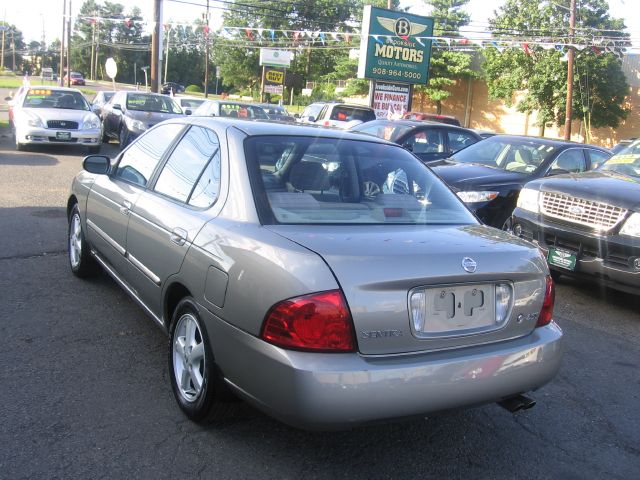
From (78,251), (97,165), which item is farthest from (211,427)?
(78,251)

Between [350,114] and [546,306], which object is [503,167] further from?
[350,114]

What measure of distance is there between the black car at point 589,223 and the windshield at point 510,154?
57.6 inches

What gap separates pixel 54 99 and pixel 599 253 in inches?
534

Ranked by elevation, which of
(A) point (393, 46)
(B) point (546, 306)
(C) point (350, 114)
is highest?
(A) point (393, 46)

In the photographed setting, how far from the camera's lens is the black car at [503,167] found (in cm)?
771

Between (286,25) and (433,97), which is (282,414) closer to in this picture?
(433,97)

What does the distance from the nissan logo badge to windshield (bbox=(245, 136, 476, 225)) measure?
56 cm

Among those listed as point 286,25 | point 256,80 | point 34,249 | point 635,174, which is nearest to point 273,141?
point 34,249

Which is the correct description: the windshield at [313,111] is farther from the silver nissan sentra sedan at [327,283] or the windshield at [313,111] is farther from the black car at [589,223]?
the silver nissan sentra sedan at [327,283]

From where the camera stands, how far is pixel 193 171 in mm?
3758

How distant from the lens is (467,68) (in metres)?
43.1

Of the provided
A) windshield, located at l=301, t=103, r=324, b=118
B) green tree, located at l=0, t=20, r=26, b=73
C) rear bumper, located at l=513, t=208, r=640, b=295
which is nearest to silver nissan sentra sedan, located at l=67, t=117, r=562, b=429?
rear bumper, located at l=513, t=208, r=640, b=295

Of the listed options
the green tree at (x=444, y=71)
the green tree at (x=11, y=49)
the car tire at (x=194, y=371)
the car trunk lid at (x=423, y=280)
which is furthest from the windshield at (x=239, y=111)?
the green tree at (x=11, y=49)

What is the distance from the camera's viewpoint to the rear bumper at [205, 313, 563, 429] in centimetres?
255
